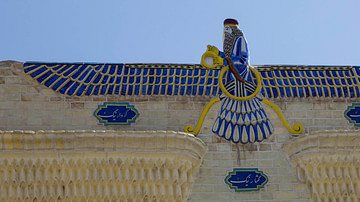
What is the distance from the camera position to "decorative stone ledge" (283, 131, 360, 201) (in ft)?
59.4

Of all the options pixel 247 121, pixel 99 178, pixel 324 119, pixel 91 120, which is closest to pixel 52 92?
pixel 91 120

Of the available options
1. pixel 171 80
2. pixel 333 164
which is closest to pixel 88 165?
pixel 171 80

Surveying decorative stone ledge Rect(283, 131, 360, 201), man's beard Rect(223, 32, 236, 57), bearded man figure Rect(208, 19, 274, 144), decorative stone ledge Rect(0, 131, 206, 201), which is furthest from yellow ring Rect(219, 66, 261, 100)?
decorative stone ledge Rect(0, 131, 206, 201)

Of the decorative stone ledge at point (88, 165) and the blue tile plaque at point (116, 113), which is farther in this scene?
the blue tile plaque at point (116, 113)

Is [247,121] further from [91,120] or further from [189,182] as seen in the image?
[91,120]

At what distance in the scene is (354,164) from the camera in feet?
59.7

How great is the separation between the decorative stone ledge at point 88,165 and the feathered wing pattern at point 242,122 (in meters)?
1.15

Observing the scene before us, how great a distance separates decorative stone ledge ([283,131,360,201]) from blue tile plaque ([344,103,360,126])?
3.12 feet

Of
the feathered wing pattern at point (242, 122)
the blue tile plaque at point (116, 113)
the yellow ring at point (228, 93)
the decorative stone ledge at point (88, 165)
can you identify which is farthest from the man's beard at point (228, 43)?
the decorative stone ledge at point (88, 165)

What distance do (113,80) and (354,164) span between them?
15.3ft

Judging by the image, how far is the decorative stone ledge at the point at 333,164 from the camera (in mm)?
18094

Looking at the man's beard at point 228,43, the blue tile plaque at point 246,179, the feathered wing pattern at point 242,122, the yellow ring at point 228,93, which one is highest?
the man's beard at point 228,43

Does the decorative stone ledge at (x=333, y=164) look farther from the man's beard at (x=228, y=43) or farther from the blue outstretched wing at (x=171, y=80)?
the man's beard at (x=228, y=43)

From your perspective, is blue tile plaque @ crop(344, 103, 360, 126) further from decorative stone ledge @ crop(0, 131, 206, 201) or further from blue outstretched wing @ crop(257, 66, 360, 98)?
decorative stone ledge @ crop(0, 131, 206, 201)
